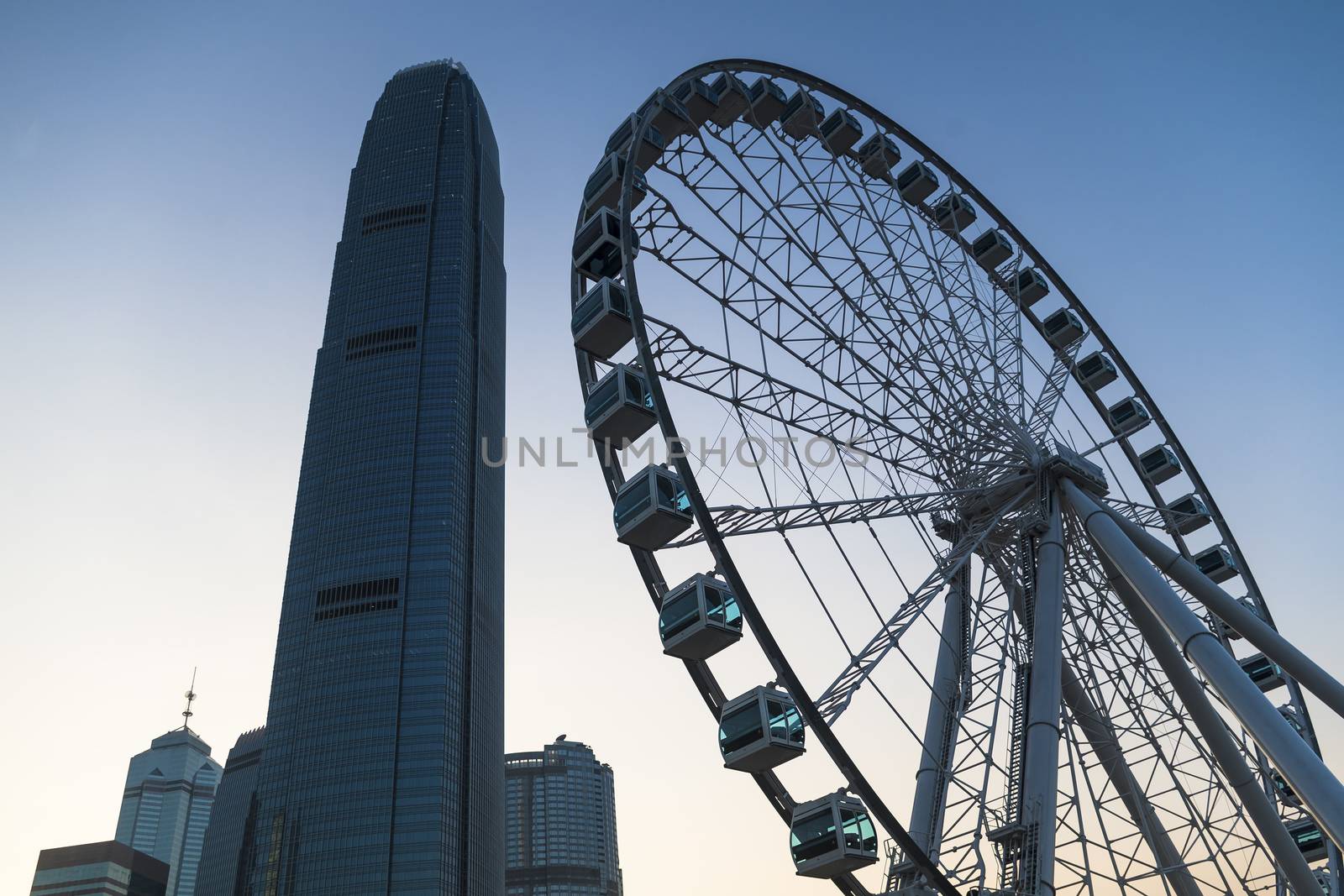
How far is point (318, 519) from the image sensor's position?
5054 inches

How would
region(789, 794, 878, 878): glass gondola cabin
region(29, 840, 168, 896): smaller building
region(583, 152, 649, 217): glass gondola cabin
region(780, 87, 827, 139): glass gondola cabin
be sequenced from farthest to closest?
region(29, 840, 168, 896): smaller building → region(780, 87, 827, 139): glass gondola cabin → region(583, 152, 649, 217): glass gondola cabin → region(789, 794, 878, 878): glass gondola cabin

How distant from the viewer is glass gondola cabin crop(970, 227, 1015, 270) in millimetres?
35438

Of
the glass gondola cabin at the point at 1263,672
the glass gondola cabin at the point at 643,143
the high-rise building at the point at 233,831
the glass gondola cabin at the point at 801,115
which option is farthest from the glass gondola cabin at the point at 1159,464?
the high-rise building at the point at 233,831

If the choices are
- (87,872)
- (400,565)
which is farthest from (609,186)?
(87,872)

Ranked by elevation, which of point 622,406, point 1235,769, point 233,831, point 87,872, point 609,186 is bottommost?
point 1235,769

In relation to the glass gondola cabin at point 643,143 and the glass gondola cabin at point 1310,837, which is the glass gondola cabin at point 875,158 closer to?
the glass gondola cabin at point 643,143

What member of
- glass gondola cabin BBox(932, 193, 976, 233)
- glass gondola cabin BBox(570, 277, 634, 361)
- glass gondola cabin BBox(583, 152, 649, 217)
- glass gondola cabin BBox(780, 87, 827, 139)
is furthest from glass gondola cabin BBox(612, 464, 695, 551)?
glass gondola cabin BBox(932, 193, 976, 233)

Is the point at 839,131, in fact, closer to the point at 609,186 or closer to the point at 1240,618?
the point at 609,186

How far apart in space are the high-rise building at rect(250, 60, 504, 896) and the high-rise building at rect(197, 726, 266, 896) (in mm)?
5709

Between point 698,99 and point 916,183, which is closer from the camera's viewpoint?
point 698,99

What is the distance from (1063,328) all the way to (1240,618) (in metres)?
13.7

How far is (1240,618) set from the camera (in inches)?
921

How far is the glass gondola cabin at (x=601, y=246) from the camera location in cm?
2561

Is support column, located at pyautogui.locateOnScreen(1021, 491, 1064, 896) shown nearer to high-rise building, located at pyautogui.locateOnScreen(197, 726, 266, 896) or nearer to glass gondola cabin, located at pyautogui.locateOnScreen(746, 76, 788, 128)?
glass gondola cabin, located at pyautogui.locateOnScreen(746, 76, 788, 128)
